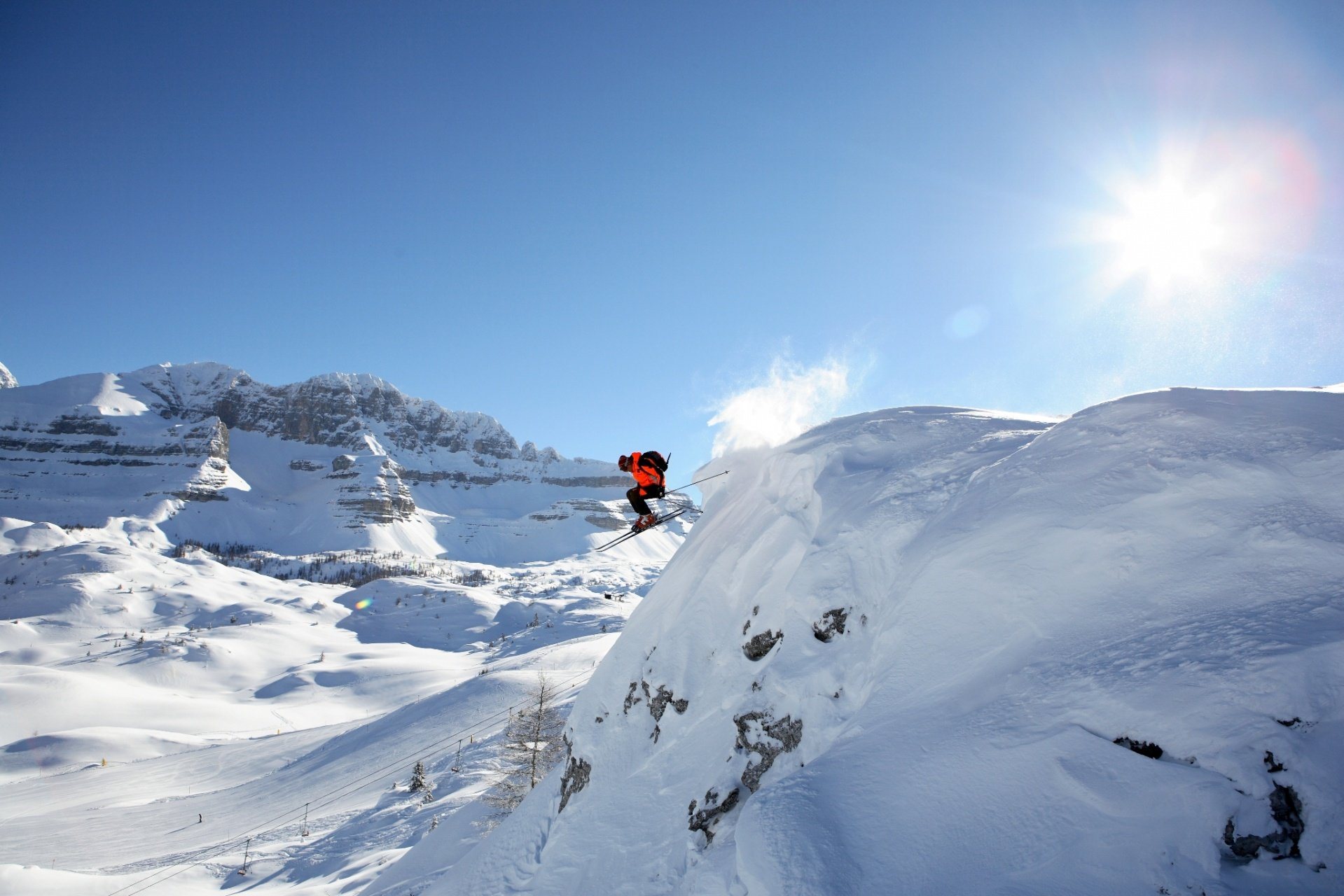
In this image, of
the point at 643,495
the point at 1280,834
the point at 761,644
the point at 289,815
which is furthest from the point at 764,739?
the point at 289,815

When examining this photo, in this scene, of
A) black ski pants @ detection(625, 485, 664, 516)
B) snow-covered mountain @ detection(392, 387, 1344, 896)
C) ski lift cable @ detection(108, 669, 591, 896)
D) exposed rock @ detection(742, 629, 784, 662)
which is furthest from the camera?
ski lift cable @ detection(108, 669, 591, 896)

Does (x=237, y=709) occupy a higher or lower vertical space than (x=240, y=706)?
higher

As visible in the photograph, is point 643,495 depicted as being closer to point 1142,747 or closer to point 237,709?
point 1142,747

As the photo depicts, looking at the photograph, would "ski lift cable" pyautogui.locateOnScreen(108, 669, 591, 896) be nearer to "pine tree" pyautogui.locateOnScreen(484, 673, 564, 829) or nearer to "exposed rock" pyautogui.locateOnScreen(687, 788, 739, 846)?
"pine tree" pyautogui.locateOnScreen(484, 673, 564, 829)

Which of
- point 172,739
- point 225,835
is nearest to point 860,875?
point 225,835

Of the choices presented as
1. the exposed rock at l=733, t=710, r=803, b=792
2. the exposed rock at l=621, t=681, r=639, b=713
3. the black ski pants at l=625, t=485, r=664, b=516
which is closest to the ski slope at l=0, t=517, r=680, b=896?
the exposed rock at l=621, t=681, r=639, b=713

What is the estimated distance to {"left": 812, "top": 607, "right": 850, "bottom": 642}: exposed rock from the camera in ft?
25.4

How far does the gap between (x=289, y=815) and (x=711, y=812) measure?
32737mm

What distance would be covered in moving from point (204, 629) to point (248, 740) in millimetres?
49111

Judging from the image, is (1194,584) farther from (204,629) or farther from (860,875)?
(204,629)

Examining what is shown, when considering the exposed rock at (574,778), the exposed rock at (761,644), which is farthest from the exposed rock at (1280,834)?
the exposed rock at (574,778)

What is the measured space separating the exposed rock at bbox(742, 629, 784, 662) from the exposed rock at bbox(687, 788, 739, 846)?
6.32ft

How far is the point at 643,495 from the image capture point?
46.1ft

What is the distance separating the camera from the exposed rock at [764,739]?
7.19 meters
